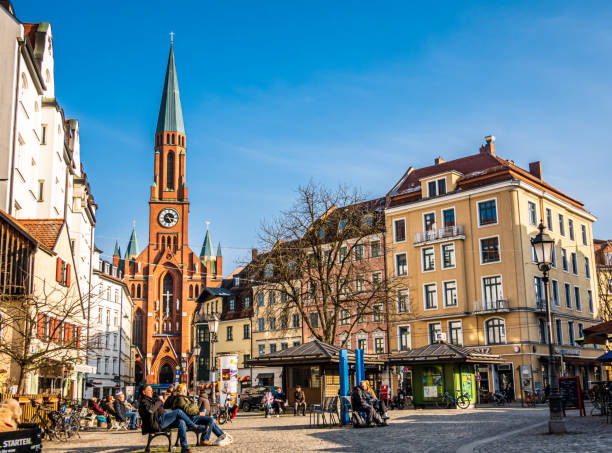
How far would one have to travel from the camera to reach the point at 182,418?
14008 mm

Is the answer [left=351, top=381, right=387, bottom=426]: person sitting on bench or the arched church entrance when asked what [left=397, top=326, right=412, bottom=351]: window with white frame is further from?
the arched church entrance

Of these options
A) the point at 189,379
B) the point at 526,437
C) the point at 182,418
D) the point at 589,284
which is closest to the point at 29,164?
the point at 182,418

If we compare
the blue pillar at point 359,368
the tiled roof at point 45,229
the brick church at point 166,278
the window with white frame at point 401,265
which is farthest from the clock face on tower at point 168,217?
the blue pillar at point 359,368

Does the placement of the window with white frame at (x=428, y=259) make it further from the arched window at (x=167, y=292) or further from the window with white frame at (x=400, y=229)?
the arched window at (x=167, y=292)

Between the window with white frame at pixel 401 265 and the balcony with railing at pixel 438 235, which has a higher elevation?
the balcony with railing at pixel 438 235

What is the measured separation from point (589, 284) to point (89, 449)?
161ft

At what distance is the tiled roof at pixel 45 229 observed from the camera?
83.9ft

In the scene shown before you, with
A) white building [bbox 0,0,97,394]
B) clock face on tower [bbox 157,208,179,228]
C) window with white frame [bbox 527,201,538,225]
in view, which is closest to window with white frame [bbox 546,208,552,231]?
window with white frame [bbox 527,201,538,225]

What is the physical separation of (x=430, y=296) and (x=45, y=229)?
3286cm

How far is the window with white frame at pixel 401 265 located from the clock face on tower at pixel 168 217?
62630 mm

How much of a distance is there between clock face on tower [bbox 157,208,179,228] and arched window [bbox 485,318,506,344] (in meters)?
71.9

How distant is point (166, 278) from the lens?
10838 cm

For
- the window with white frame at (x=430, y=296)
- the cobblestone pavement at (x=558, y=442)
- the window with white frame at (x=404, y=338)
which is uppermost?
the window with white frame at (x=430, y=296)

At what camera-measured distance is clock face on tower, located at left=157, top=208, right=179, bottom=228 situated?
111 metres
